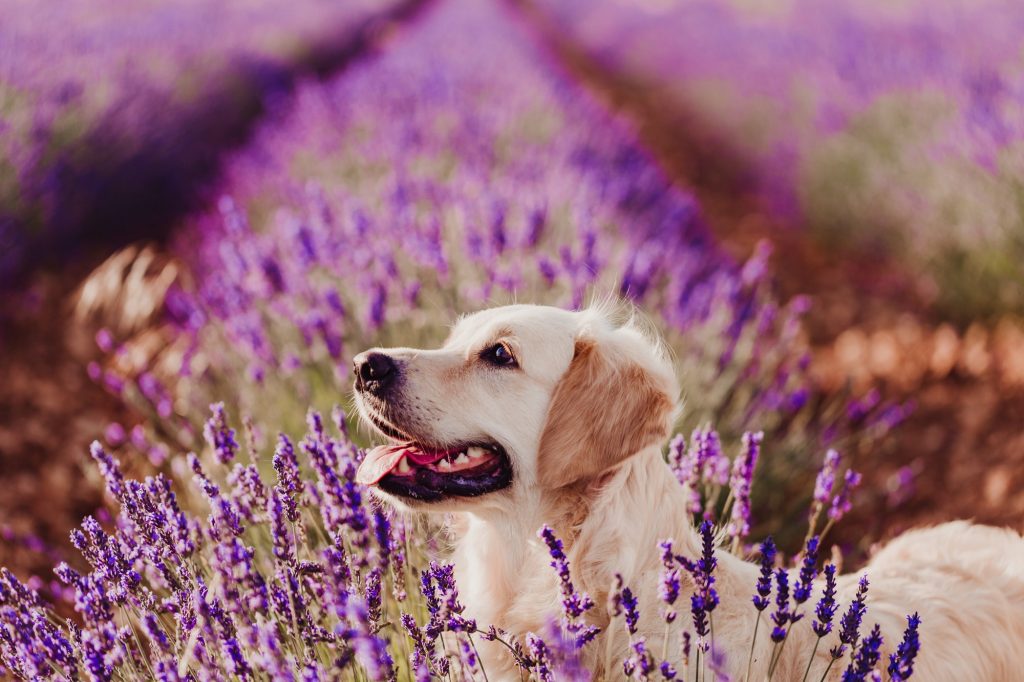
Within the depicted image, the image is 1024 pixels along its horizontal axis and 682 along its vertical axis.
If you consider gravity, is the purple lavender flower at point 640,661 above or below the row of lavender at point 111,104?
below

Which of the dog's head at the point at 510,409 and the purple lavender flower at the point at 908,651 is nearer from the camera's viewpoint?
the purple lavender flower at the point at 908,651

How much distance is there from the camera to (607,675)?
5.42 ft

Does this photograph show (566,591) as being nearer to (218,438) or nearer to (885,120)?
(218,438)

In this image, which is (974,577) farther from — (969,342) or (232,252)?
(969,342)

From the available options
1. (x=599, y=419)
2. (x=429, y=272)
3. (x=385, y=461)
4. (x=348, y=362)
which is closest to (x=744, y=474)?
(x=599, y=419)

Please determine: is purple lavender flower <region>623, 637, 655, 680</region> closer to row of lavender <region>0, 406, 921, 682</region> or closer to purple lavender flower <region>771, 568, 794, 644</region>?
row of lavender <region>0, 406, 921, 682</region>

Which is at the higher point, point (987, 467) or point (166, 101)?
point (166, 101)

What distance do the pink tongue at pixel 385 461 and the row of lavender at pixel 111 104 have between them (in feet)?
12.2

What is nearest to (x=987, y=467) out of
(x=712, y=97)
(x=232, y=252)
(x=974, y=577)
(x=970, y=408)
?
(x=970, y=408)

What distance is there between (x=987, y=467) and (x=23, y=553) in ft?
12.4

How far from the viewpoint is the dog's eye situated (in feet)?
6.46

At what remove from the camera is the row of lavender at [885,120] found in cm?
486

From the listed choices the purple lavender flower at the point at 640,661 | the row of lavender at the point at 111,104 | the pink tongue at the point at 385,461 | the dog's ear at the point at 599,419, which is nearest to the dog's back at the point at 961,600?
the dog's ear at the point at 599,419

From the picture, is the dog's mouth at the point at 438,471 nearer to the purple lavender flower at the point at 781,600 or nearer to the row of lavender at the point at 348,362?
the row of lavender at the point at 348,362
